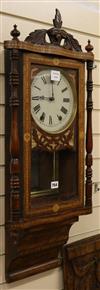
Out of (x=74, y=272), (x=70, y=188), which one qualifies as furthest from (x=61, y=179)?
(x=74, y=272)

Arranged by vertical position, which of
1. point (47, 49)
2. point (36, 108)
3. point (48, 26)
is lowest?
point (36, 108)

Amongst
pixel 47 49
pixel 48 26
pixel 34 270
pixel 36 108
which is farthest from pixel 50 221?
pixel 48 26

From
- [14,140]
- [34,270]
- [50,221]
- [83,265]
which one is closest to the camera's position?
[14,140]

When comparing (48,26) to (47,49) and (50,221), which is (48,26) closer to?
(47,49)

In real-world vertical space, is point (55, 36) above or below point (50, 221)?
above

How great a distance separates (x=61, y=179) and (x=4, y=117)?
312mm

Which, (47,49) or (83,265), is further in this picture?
(83,265)

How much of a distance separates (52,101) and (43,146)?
157mm

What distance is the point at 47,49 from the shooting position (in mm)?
1252

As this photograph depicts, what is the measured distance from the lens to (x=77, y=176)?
55.1 inches

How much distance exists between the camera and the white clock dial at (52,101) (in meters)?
1.26

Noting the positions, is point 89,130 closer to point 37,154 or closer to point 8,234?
point 37,154

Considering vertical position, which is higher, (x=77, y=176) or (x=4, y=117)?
(x=4, y=117)

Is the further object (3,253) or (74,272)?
(74,272)
